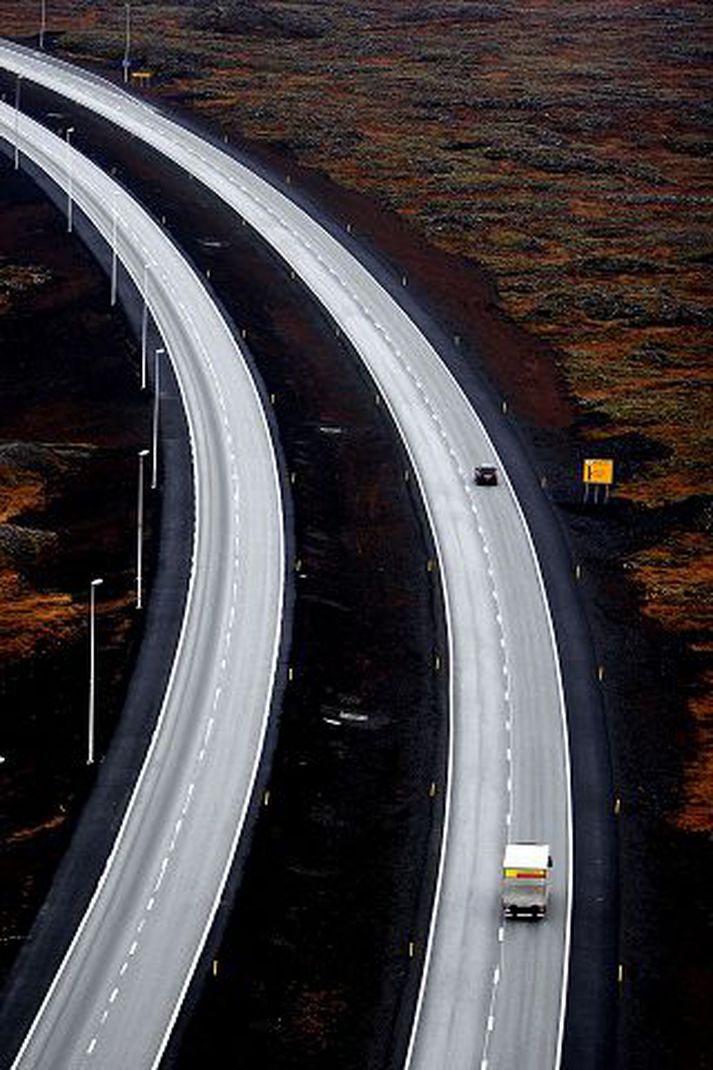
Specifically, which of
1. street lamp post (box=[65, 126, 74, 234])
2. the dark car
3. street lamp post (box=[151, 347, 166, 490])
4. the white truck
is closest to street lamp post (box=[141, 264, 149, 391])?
street lamp post (box=[151, 347, 166, 490])

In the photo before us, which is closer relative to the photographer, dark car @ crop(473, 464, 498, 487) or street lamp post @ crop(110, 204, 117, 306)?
dark car @ crop(473, 464, 498, 487)

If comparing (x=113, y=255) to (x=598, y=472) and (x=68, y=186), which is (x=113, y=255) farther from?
(x=598, y=472)

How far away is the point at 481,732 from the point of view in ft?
326

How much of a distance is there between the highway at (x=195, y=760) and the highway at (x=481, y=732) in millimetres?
9663

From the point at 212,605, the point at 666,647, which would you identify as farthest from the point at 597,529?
the point at 212,605

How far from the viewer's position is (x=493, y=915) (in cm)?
8450

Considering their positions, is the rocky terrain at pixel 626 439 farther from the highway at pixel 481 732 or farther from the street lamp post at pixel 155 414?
the street lamp post at pixel 155 414

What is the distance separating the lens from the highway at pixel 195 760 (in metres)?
77.6

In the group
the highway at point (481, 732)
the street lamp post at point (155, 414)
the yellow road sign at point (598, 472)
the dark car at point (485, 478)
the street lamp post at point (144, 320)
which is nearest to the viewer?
the highway at point (481, 732)

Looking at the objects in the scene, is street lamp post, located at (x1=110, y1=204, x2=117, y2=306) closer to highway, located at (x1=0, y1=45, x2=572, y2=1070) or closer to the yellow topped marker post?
highway, located at (x1=0, y1=45, x2=572, y2=1070)

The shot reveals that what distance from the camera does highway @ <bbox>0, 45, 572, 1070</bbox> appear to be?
7806cm

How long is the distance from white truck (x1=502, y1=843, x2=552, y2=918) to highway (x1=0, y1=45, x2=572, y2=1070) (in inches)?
27.1

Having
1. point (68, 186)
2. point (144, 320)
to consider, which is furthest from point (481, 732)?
point (68, 186)

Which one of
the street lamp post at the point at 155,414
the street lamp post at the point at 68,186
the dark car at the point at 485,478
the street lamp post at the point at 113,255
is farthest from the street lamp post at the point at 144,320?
the dark car at the point at 485,478
